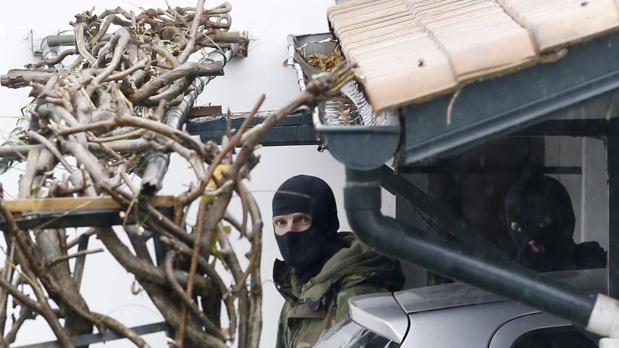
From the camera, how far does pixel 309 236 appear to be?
18.9 ft

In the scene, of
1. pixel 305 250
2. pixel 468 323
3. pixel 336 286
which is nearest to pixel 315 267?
pixel 305 250

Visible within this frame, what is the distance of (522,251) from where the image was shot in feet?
15.5

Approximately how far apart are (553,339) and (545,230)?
1.09 m

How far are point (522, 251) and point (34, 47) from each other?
16.1 ft

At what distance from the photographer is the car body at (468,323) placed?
11.5 ft

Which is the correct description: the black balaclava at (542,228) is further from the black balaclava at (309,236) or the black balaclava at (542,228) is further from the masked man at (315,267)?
the black balaclava at (309,236)

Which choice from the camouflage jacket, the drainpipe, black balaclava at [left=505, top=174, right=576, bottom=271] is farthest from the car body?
the camouflage jacket

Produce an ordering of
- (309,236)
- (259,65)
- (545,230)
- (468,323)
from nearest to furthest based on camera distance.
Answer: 1. (468,323)
2. (545,230)
3. (309,236)
4. (259,65)

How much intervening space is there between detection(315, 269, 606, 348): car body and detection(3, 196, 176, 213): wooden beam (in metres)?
1.33

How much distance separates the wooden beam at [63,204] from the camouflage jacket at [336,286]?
8.87 ft

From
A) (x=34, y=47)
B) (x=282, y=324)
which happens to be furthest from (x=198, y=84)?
(x=34, y=47)

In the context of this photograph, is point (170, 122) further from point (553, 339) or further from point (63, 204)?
point (63, 204)

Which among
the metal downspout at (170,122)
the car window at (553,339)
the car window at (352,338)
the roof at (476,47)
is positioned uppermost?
the roof at (476,47)

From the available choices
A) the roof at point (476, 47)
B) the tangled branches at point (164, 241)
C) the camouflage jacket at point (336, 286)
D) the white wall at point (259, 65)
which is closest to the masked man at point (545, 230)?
the camouflage jacket at point (336, 286)
